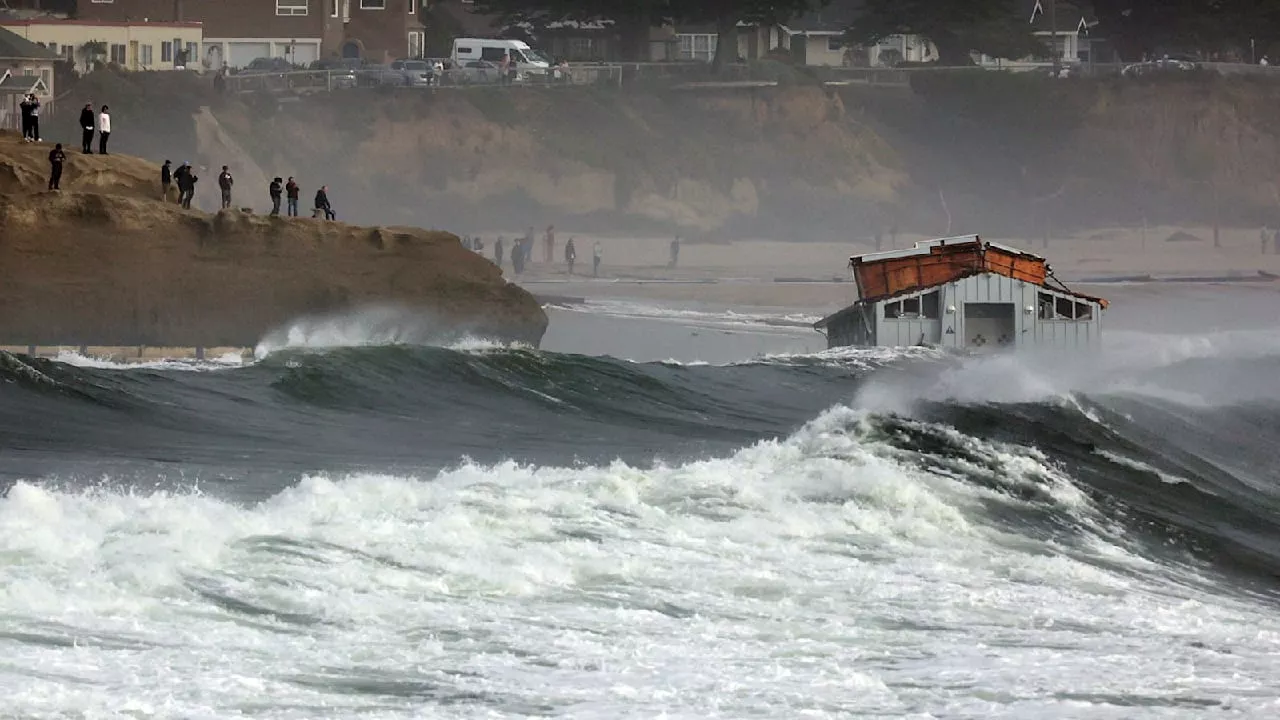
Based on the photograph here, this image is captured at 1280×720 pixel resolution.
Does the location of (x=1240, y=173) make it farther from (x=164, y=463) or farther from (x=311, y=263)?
(x=164, y=463)

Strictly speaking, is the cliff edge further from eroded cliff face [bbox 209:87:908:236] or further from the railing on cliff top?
the railing on cliff top

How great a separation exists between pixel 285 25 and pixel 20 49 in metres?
20.9

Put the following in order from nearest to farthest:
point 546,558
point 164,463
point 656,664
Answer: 1. point 656,664
2. point 546,558
3. point 164,463

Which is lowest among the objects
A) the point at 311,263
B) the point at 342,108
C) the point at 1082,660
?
the point at 1082,660

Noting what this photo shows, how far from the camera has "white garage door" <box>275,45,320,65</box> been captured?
106 meters

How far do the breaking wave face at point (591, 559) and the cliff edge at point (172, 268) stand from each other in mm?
6804

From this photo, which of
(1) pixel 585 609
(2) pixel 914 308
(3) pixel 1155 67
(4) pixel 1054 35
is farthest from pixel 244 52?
(1) pixel 585 609

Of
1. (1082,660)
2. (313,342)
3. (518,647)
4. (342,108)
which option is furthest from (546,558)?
(342,108)

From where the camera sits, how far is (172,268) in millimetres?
40562

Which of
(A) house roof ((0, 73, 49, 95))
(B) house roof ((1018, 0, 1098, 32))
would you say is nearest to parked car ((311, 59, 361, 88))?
(A) house roof ((0, 73, 49, 95))

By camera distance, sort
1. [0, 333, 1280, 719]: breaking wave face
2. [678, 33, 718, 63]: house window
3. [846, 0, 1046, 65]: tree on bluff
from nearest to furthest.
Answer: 1. [0, 333, 1280, 719]: breaking wave face
2. [846, 0, 1046, 65]: tree on bluff
3. [678, 33, 718, 63]: house window

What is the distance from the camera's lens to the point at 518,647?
58.3 feet

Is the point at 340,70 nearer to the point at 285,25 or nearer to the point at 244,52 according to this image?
the point at 285,25

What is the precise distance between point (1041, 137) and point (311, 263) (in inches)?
2924
